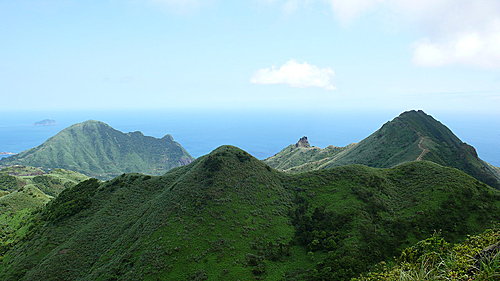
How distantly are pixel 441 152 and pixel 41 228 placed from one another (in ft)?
540

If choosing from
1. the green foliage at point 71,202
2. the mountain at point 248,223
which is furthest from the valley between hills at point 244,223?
the green foliage at point 71,202

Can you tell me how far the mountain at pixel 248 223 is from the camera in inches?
1841

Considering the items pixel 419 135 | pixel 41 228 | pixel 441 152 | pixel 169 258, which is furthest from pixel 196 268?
pixel 419 135

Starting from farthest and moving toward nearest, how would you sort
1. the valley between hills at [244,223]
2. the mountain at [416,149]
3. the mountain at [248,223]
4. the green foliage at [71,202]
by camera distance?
1. the mountain at [416,149]
2. the green foliage at [71,202]
3. the mountain at [248,223]
4. the valley between hills at [244,223]

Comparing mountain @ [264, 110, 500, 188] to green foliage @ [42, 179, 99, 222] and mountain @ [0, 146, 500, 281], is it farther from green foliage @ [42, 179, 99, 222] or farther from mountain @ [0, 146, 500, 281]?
green foliage @ [42, 179, 99, 222]

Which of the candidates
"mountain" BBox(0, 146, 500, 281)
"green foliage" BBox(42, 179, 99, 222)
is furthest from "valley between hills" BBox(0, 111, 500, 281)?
"green foliage" BBox(42, 179, 99, 222)

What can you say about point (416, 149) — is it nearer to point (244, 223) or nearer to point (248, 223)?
point (248, 223)

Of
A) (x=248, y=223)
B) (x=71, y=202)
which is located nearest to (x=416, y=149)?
(x=248, y=223)

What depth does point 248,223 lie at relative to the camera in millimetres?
57094

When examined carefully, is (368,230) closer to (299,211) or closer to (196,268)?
(299,211)

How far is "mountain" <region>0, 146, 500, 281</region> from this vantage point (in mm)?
46750

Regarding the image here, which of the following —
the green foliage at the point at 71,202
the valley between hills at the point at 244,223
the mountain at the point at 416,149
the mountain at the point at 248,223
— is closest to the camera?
the valley between hills at the point at 244,223

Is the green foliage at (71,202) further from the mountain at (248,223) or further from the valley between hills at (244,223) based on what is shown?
the mountain at (248,223)

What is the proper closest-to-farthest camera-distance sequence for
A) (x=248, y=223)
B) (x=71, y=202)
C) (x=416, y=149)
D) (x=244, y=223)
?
1. (x=244, y=223)
2. (x=248, y=223)
3. (x=71, y=202)
4. (x=416, y=149)
